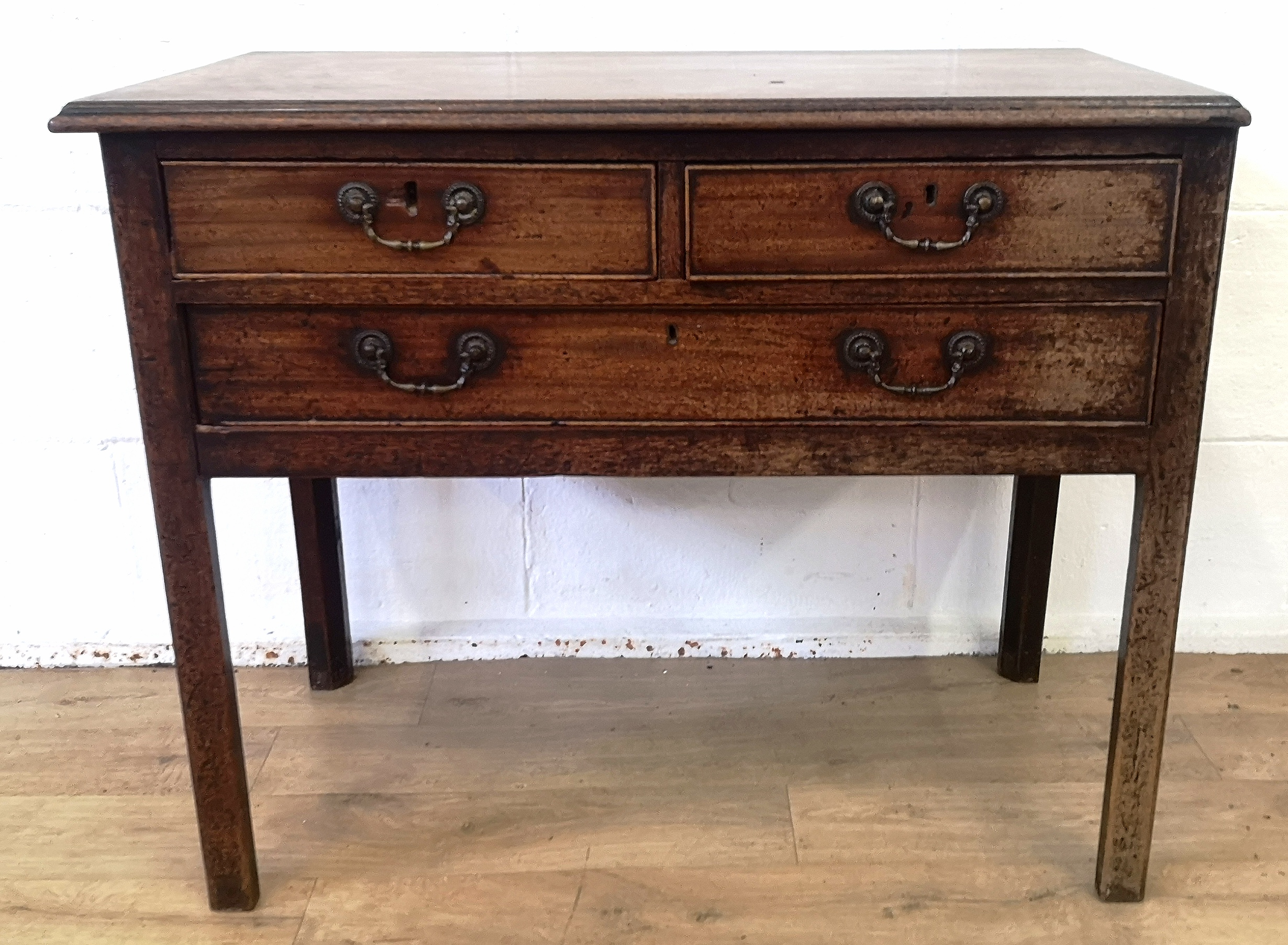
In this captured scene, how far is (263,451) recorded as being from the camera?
4.49 feet

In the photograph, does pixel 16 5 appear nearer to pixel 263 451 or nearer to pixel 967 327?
pixel 263 451

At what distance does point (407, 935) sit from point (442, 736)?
0.44 m

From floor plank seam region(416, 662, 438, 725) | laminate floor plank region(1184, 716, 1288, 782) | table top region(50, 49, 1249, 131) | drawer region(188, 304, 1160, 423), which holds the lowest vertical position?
floor plank seam region(416, 662, 438, 725)

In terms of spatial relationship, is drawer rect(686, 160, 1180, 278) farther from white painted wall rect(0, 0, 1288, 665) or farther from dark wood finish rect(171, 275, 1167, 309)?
white painted wall rect(0, 0, 1288, 665)

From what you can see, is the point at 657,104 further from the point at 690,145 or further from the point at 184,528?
the point at 184,528

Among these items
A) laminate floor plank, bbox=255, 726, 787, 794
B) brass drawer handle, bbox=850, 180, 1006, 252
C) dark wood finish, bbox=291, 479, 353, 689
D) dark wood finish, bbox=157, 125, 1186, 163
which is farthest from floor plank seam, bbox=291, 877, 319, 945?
brass drawer handle, bbox=850, 180, 1006, 252

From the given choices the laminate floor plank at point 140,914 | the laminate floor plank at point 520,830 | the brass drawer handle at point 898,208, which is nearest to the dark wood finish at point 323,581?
the laminate floor plank at point 520,830

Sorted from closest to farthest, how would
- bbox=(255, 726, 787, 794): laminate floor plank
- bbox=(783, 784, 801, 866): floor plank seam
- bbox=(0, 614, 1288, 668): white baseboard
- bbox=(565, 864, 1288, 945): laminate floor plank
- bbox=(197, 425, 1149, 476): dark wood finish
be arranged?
bbox=(197, 425, 1149, 476): dark wood finish < bbox=(565, 864, 1288, 945): laminate floor plank < bbox=(783, 784, 801, 866): floor plank seam < bbox=(255, 726, 787, 794): laminate floor plank < bbox=(0, 614, 1288, 668): white baseboard

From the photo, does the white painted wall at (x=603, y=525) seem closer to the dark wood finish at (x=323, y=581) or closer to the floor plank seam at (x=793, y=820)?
the dark wood finish at (x=323, y=581)

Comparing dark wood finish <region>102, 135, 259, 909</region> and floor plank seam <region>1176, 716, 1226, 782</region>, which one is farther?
floor plank seam <region>1176, 716, 1226, 782</region>

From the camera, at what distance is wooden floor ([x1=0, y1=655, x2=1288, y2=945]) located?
1533 mm

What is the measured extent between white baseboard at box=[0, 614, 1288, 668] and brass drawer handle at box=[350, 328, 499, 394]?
0.91m

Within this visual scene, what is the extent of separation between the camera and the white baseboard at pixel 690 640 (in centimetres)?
216

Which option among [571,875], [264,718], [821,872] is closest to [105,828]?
[264,718]
